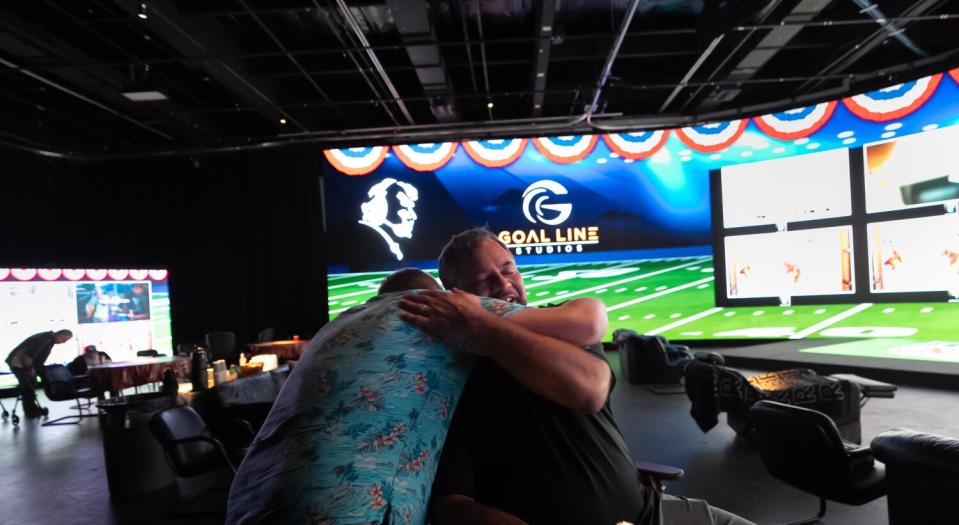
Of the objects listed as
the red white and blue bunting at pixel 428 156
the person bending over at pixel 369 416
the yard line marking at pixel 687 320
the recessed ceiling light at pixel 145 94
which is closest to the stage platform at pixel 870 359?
the yard line marking at pixel 687 320

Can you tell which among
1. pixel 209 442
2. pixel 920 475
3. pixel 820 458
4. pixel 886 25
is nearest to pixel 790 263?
pixel 886 25

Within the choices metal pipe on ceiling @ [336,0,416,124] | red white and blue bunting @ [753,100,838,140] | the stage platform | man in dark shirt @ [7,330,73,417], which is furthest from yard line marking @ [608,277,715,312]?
man in dark shirt @ [7,330,73,417]

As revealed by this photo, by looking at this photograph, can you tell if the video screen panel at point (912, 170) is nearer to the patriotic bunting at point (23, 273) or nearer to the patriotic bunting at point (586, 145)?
the patriotic bunting at point (586, 145)

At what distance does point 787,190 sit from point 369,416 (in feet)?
32.1

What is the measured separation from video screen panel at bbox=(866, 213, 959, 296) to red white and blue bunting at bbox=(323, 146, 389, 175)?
832cm

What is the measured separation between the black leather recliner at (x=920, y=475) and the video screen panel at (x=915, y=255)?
23.0ft

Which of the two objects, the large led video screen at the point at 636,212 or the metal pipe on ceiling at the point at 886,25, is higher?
the metal pipe on ceiling at the point at 886,25

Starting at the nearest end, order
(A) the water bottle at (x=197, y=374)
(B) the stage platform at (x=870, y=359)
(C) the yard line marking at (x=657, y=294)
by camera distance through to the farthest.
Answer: (A) the water bottle at (x=197, y=374) < (B) the stage platform at (x=870, y=359) < (C) the yard line marking at (x=657, y=294)

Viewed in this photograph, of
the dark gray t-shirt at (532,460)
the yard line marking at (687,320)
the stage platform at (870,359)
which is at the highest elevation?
the dark gray t-shirt at (532,460)

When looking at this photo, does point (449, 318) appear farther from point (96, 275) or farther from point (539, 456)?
point (96, 275)

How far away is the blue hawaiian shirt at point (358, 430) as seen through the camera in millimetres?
856

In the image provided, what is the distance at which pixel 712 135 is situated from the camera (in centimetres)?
1012

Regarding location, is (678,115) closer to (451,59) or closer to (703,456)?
(451,59)

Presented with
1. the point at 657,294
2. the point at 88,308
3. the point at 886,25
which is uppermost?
the point at 886,25
